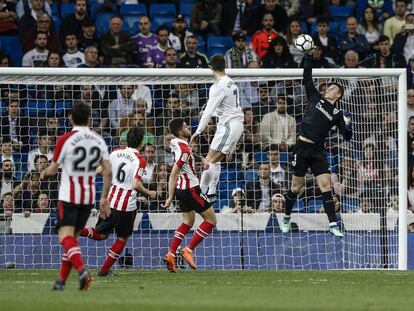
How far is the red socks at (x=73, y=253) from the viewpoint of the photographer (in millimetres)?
12602

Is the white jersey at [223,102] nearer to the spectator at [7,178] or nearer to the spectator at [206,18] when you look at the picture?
the spectator at [7,178]

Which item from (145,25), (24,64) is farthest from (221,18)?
(24,64)

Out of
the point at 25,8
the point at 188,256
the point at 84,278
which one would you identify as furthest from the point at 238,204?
the point at 84,278

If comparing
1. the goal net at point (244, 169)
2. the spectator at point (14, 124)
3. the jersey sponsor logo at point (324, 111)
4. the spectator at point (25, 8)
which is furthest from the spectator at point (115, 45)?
the jersey sponsor logo at point (324, 111)

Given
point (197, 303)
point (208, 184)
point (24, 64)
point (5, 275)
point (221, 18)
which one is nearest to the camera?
point (197, 303)

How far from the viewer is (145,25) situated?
23.0 meters

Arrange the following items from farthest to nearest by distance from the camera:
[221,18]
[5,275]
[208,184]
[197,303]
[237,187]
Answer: [221,18] → [237,187] → [208,184] → [5,275] → [197,303]

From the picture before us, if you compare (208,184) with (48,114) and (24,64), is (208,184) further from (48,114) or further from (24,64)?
(24,64)

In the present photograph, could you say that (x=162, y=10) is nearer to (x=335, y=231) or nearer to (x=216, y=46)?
(x=216, y=46)

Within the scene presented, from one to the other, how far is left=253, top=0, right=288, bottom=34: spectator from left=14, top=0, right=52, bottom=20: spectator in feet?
14.2

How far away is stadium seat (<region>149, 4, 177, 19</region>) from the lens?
2497 centimetres

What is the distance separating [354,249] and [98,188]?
446cm

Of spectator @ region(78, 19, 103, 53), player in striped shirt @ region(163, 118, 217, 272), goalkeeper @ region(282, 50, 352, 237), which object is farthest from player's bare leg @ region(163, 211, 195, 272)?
spectator @ region(78, 19, 103, 53)

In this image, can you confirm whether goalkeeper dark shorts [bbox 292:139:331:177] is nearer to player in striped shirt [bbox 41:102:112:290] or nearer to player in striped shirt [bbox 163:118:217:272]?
player in striped shirt [bbox 163:118:217:272]
